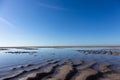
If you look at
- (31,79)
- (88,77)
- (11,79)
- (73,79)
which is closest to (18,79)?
(11,79)

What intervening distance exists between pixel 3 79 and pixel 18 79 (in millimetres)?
1868

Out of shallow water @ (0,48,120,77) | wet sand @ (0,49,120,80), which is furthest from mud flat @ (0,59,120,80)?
shallow water @ (0,48,120,77)

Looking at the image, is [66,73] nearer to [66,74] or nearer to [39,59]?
[66,74]

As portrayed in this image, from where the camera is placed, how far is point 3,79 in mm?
18000

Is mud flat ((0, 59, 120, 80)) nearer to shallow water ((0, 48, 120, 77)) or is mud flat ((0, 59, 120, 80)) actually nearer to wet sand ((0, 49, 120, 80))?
wet sand ((0, 49, 120, 80))

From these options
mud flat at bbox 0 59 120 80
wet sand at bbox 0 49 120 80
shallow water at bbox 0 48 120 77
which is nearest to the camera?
mud flat at bbox 0 59 120 80

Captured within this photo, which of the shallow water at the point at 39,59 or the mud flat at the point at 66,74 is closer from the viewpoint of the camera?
the mud flat at the point at 66,74

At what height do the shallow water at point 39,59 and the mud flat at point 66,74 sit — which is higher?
the shallow water at point 39,59

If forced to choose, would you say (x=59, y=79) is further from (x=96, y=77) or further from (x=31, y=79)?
(x=96, y=77)

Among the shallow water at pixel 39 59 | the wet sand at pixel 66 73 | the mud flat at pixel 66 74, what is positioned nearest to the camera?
the mud flat at pixel 66 74

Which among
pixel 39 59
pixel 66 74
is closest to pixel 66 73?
pixel 66 74

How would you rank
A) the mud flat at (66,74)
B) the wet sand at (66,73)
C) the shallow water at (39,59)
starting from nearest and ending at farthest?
the mud flat at (66,74) < the wet sand at (66,73) < the shallow water at (39,59)

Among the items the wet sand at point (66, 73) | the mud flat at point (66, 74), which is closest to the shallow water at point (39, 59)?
the wet sand at point (66, 73)

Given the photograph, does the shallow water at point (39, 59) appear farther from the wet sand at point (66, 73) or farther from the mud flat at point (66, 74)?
the mud flat at point (66, 74)
